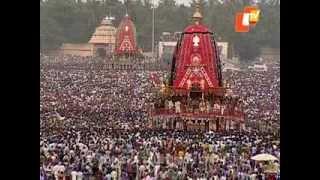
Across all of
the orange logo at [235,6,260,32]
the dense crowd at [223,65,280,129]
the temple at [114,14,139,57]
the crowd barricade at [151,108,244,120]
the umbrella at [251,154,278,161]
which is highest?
the orange logo at [235,6,260,32]

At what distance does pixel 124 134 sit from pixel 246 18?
78 cm

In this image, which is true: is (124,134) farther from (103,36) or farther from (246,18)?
(246,18)

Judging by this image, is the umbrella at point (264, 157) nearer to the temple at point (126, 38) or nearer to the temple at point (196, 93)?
the temple at point (196, 93)

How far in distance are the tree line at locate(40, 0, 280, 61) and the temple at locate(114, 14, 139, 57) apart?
2 cm

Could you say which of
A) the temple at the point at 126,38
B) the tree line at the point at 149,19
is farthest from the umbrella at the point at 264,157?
the temple at the point at 126,38

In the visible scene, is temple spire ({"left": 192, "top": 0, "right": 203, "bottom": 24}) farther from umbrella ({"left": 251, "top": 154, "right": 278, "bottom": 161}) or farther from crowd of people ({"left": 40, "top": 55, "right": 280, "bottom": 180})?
umbrella ({"left": 251, "top": 154, "right": 278, "bottom": 161})

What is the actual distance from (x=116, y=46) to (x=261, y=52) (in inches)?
26.8

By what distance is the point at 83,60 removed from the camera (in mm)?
2318

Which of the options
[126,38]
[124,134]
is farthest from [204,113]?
[126,38]

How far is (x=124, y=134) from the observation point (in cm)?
228

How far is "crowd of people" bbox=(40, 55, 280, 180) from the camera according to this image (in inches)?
87.8

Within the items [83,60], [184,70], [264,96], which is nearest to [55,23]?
[83,60]

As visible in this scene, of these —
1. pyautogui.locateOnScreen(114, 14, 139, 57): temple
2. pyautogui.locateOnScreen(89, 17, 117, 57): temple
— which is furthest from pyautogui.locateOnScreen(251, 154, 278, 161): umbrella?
pyautogui.locateOnScreen(89, 17, 117, 57): temple
